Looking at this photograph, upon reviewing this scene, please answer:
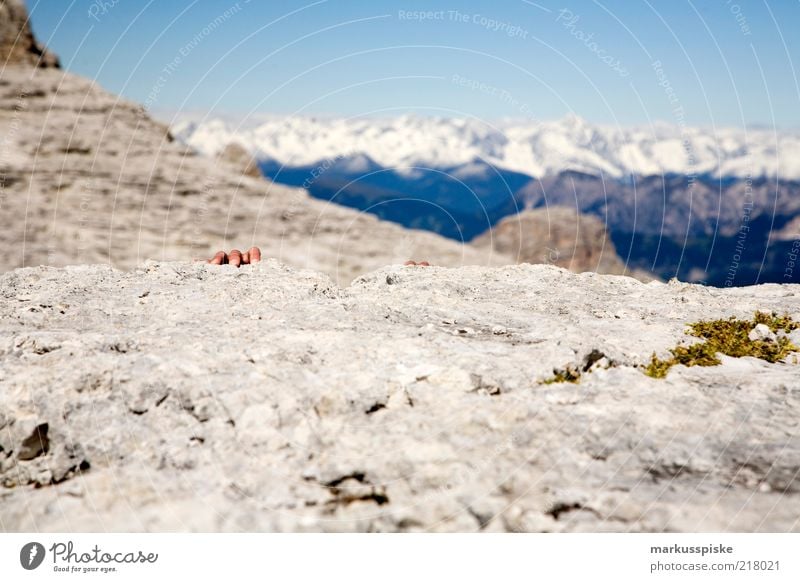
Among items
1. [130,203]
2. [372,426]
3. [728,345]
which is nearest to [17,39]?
[130,203]

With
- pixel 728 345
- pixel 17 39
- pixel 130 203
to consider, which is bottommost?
pixel 728 345

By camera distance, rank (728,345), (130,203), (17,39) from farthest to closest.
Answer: (17,39) < (130,203) < (728,345)

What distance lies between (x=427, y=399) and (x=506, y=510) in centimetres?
210

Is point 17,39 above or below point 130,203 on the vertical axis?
above

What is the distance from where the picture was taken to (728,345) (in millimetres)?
10508

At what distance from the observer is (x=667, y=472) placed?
293 inches

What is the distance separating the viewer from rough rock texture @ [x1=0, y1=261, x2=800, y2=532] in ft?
23.2

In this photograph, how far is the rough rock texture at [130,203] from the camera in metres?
38.5

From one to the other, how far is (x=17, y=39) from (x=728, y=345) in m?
68.7

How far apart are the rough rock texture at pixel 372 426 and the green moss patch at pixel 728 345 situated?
0.28 metres

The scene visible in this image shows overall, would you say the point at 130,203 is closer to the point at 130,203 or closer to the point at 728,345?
the point at 130,203

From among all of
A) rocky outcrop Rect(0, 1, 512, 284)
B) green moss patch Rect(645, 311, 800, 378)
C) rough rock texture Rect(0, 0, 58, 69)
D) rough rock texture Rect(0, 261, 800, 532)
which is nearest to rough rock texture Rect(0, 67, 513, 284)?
rocky outcrop Rect(0, 1, 512, 284)
